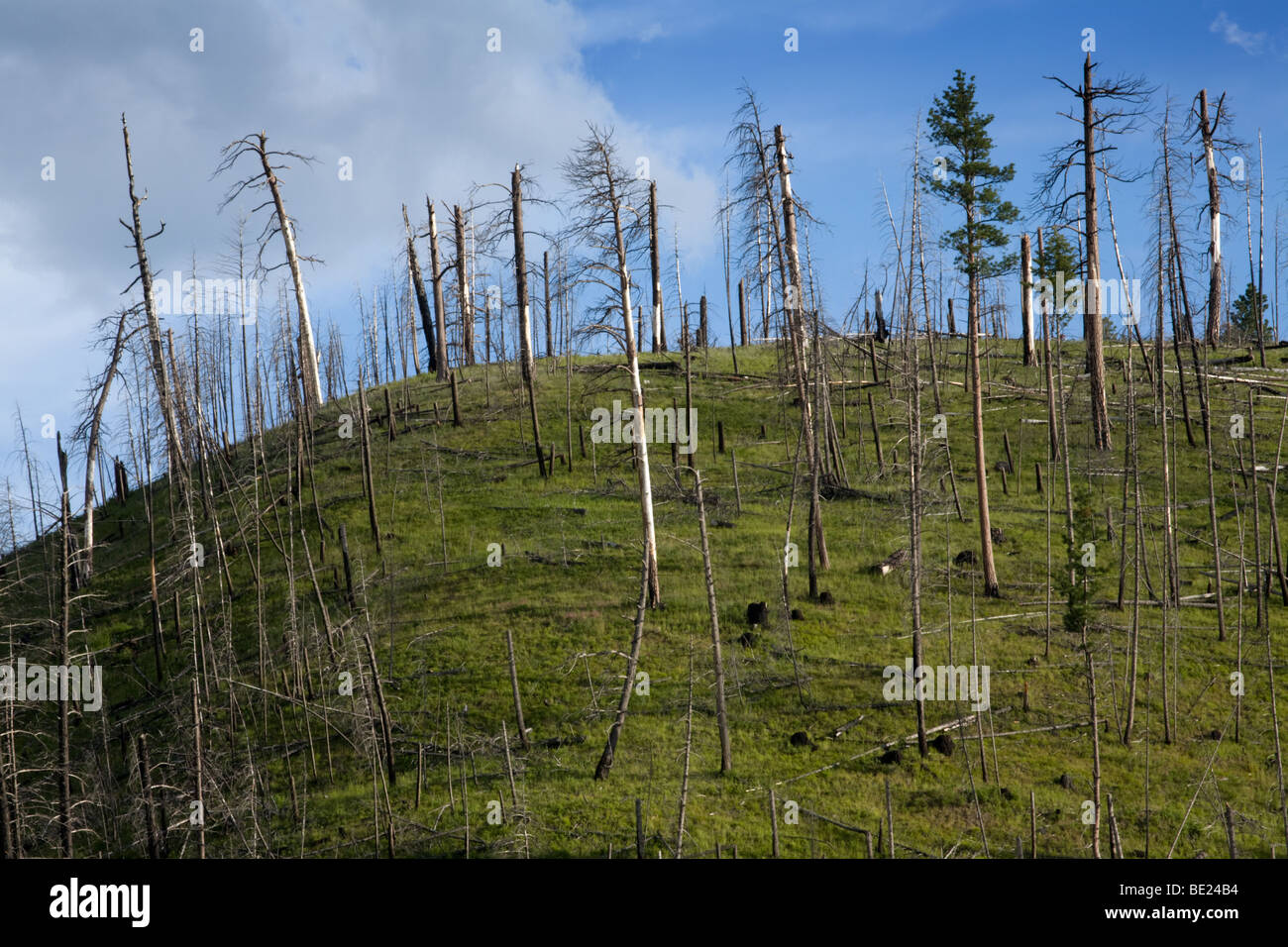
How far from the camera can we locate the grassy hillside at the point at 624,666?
18422 millimetres

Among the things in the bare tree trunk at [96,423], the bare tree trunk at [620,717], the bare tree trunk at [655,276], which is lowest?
the bare tree trunk at [620,717]

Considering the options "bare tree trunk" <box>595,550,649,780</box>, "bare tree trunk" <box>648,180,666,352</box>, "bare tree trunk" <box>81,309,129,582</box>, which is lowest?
"bare tree trunk" <box>595,550,649,780</box>

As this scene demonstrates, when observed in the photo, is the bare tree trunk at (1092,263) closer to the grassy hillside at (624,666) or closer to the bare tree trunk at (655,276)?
the grassy hillside at (624,666)

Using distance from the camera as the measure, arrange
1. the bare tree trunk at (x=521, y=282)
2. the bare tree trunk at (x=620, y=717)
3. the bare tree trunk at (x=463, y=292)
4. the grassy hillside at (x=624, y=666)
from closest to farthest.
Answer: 1. the grassy hillside at (x=624, y=666)
2. the bare tree trunk at (x=620, y=717)
3. the bare tree trunk at (x=521, y=282)
4. the bare tree trunk at (x=463, y=292)

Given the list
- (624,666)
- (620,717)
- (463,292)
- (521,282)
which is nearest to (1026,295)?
(521,282)

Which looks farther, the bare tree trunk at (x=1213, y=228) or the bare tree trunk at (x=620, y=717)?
the bare tree trunk at (x=1213, y=228)

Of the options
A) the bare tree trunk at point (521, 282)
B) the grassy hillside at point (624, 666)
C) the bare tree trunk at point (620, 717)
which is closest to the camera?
the grassy hillside at point (624, 666)

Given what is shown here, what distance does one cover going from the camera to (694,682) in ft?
76.8

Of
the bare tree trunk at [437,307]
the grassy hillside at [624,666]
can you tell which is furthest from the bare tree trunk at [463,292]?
the grassy hillside at [624,666]

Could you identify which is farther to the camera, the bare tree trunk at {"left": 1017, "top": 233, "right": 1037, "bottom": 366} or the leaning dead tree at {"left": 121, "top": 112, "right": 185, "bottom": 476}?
the bare tree trunk at {"left": 1017, "top": 233, "right": 1037, "bottom": 366}

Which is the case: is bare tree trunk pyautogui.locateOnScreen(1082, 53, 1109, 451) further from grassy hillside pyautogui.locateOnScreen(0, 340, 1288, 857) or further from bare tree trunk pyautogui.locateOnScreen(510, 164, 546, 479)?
bare tree trunk pyautogui.locateOnScreen(510, 164, 546, 479)

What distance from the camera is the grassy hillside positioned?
1842cm

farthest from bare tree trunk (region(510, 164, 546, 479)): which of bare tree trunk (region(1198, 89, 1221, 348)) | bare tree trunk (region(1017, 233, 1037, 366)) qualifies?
bare tree trunk (region(1198, 89, 1221, 348))
